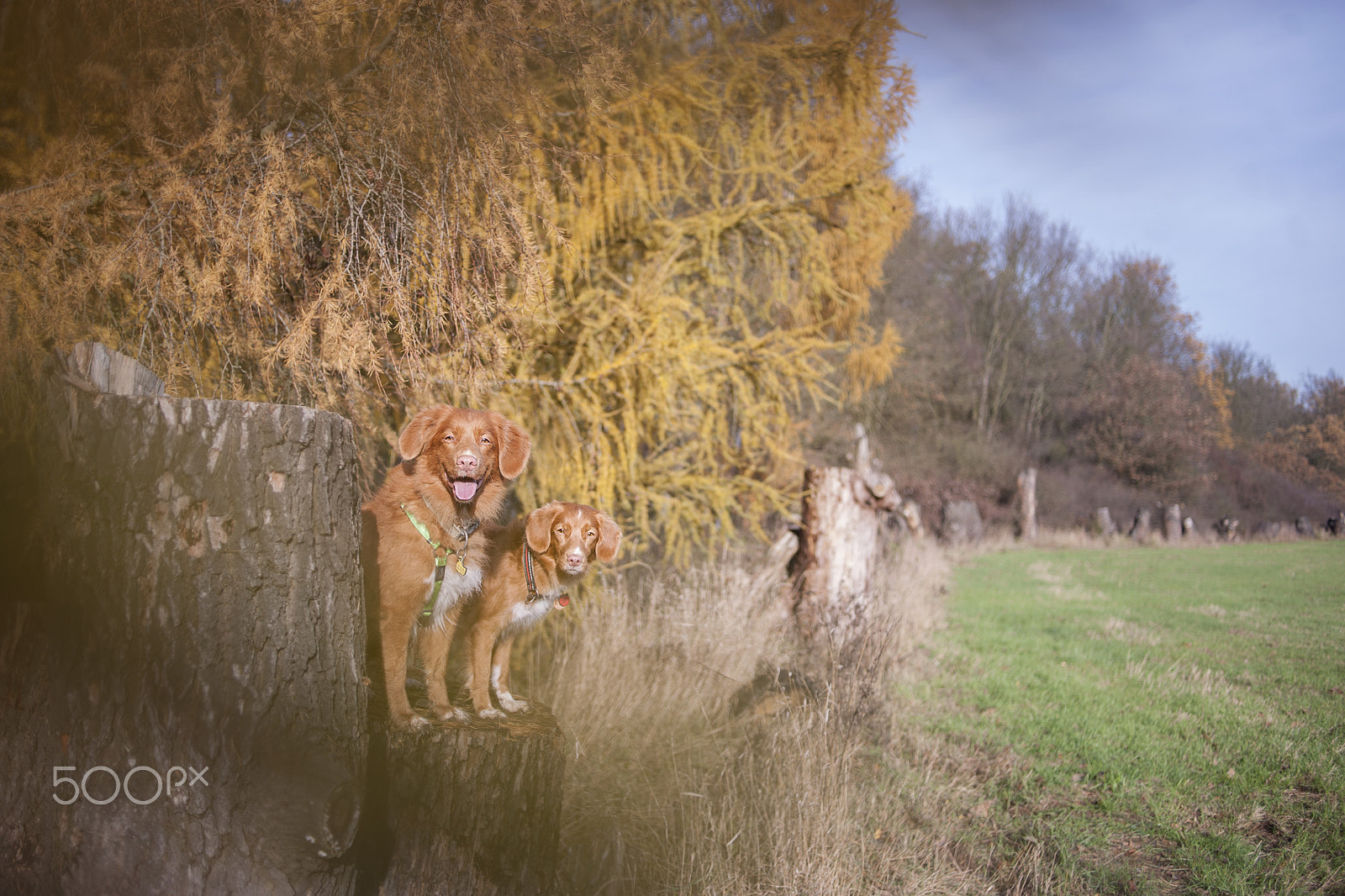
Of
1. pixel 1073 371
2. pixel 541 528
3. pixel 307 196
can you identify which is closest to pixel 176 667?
pixel 541 528

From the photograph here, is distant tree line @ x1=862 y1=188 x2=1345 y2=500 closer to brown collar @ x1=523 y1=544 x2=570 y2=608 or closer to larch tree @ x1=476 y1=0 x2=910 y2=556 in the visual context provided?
larch tree @ x1=476 y1=0 x2=910 y2=556

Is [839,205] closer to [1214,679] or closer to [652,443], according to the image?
[652,443]

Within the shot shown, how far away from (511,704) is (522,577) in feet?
1.69

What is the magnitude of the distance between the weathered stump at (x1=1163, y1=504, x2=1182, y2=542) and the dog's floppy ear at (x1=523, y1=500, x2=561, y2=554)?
185 inches

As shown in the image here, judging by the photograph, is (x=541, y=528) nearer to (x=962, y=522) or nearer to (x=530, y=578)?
(x=530, y=578)

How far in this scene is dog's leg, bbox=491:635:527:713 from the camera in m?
3.10

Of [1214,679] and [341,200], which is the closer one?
[341,200]

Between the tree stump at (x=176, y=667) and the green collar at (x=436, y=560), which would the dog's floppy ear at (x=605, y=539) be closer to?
the green collar at (x=436, y=560)

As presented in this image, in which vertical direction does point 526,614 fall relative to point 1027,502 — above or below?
below

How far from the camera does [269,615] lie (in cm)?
211

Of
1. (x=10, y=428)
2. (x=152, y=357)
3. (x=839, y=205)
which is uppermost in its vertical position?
(x=839, y=205)

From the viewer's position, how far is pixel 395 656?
2.70 metres

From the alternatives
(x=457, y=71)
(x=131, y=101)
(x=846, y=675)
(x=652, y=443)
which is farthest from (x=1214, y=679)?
(x=131, y=101)

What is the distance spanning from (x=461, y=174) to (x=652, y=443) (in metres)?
3.14
